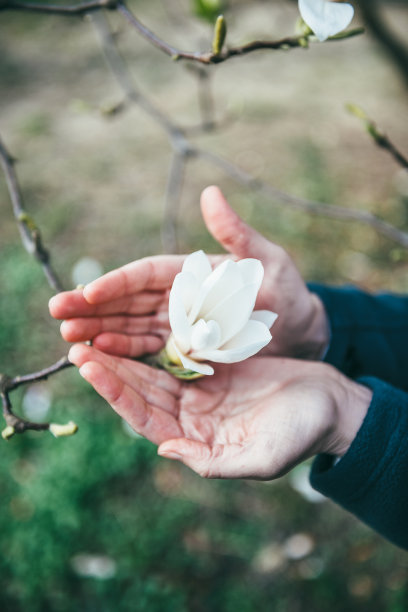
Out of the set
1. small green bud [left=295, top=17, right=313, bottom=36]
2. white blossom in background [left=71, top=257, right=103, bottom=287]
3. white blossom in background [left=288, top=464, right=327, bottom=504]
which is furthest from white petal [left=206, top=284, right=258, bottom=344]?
white blossom in background [left=71, top=257, right=103, bottom=287]

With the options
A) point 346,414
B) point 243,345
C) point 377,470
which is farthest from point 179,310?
point 377,470

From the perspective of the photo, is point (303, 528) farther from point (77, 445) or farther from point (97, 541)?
point (77, 445)

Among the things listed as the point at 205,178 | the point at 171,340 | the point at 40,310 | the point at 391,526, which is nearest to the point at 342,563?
the point at 391,526

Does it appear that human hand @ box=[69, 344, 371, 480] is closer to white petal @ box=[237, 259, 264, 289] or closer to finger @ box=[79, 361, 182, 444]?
finger @ box=[79, 361, 182, 444]

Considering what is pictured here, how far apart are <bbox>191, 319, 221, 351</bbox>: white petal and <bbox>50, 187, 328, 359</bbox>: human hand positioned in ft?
0.79

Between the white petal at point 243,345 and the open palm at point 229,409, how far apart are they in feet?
0.55

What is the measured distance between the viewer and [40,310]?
2.89m

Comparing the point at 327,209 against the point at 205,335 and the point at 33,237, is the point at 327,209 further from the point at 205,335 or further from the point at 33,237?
the point at 33,237

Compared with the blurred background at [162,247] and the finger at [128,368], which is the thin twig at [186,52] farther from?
the finger at [128,368]

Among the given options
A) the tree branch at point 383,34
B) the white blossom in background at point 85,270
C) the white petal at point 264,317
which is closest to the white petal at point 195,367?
the white petal at point 264,317

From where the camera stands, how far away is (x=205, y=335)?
1138 mm

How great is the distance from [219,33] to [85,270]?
86.0 inches

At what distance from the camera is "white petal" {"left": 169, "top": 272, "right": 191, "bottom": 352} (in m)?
1.11

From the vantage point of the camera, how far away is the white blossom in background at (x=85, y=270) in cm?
296
